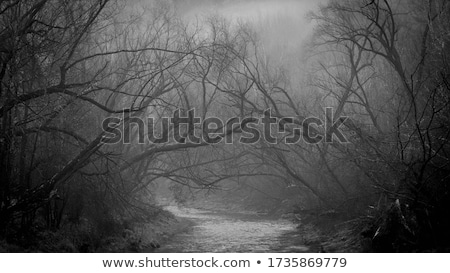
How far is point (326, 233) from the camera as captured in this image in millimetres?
8547

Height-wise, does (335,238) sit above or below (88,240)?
below

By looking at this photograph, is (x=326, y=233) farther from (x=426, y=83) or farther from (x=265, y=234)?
(x=426, y=83)

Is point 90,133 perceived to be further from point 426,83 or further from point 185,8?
point 426,83

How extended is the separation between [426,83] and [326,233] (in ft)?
12.6

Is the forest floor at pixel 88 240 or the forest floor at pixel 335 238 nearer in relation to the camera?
the forest floor at pixel 88 240

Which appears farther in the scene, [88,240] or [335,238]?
[335,238]

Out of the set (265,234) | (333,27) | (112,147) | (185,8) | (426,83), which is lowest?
(265,234)

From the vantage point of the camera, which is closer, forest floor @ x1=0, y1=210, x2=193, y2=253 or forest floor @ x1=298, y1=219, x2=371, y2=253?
forest floor @ x1=0, y1=210, x2=193, y2=253
